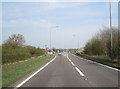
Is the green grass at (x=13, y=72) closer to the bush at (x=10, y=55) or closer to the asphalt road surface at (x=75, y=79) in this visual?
the asphalt road surface at (x=75, y=79)

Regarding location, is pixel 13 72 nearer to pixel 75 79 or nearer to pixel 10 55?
pixel 75 79

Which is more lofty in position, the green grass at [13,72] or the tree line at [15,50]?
the tree line at [15,50]

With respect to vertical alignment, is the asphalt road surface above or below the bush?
below

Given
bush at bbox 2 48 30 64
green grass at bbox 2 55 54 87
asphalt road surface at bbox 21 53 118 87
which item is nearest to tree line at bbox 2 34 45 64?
bush at bbox 2 48 30 64

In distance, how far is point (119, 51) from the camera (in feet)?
76.3

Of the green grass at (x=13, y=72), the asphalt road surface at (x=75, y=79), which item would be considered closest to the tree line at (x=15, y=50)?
the green grass at (x=13, y=72)

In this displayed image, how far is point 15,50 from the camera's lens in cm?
3033

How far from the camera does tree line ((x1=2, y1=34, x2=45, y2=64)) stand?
25688mm

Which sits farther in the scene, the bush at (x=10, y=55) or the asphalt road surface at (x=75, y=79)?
the bush at (x=10, y=55)

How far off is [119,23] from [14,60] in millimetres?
18552

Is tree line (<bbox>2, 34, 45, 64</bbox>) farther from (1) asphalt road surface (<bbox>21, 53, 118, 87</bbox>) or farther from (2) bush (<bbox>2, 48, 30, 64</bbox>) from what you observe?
(1) asphalt road surface (<bbox>21, 53, 118, 87</bbox>)

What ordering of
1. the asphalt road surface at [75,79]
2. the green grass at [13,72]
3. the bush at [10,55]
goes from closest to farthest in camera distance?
the asphalt road surface at [75,79], the green grass at [13,72], the bush at [10,55]

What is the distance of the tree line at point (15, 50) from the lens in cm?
2569

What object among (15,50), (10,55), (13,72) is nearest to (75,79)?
(13,72)
